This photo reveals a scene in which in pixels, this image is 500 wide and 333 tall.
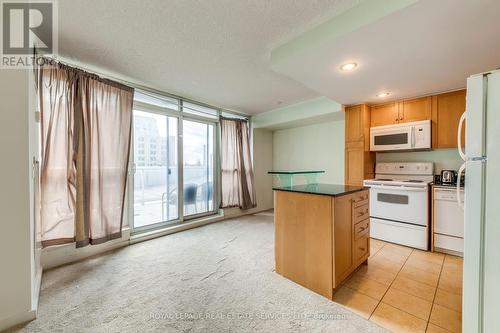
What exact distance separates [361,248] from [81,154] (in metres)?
3.52

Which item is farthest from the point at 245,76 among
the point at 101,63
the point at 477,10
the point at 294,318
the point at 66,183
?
the point at 294,318

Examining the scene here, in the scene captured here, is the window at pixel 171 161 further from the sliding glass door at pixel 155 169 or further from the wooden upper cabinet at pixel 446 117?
the wooden upper cabinet at pixel 446 117

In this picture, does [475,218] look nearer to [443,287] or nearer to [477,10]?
[443,287]

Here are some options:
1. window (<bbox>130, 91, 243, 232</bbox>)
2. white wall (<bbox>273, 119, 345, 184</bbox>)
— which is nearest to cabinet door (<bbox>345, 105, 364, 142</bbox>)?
white wall (<bbox>273, 119, 345, 184</bbox>)

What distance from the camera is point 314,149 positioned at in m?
4.82

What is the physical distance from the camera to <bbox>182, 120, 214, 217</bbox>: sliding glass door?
4.08 metres

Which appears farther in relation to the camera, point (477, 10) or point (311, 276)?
point (311, 276)

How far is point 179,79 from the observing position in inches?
118

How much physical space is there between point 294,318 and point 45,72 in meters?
3.55

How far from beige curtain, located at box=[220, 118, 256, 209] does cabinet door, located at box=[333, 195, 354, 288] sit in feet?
9.47

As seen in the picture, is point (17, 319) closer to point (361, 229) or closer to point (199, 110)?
point (361, 229)

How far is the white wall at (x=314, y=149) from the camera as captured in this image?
442cm

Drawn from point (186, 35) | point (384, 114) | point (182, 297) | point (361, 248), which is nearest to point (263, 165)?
point (384, 114)

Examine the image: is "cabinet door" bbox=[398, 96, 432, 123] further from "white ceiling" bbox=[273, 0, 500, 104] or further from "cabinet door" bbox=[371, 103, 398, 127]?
"white ceiling" bbox=[273, 0, 500, 104]
